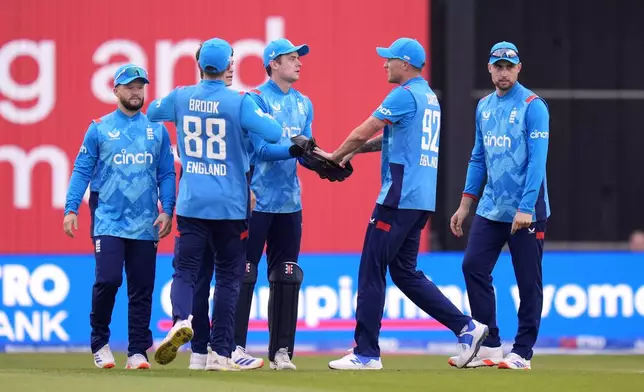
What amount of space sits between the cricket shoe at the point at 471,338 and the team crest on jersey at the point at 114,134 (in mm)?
2619

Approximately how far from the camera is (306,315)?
14.3 m

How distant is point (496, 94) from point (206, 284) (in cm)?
230

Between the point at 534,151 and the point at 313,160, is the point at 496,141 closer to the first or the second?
the point at 534,151

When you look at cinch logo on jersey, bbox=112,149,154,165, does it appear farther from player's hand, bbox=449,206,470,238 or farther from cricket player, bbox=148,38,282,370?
player's hand, bbox=449,206,470,238

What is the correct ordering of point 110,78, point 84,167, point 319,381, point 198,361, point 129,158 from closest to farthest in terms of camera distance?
point 319,381 → point 198,361 → point 129,158 → point 84,167 → point 110,78

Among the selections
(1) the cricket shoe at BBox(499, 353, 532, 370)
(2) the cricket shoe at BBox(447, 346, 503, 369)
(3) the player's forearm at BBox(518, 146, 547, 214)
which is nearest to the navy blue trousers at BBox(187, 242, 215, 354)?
(2) the cricket shoe at BBox(447, 346, 503, 369)

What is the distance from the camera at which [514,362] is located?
9414 mm

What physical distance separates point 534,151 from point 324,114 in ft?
20.7

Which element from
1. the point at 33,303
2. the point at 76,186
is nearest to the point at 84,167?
the point at 76,186

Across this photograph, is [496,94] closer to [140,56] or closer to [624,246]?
[140,56]

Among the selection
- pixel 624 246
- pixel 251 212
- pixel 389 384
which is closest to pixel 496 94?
pixel 251 212

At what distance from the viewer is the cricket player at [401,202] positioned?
934cm

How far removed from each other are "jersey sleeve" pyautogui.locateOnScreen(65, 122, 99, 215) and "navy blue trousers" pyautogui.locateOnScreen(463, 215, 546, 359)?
2.59m

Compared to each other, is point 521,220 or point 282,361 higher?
point 521,220
